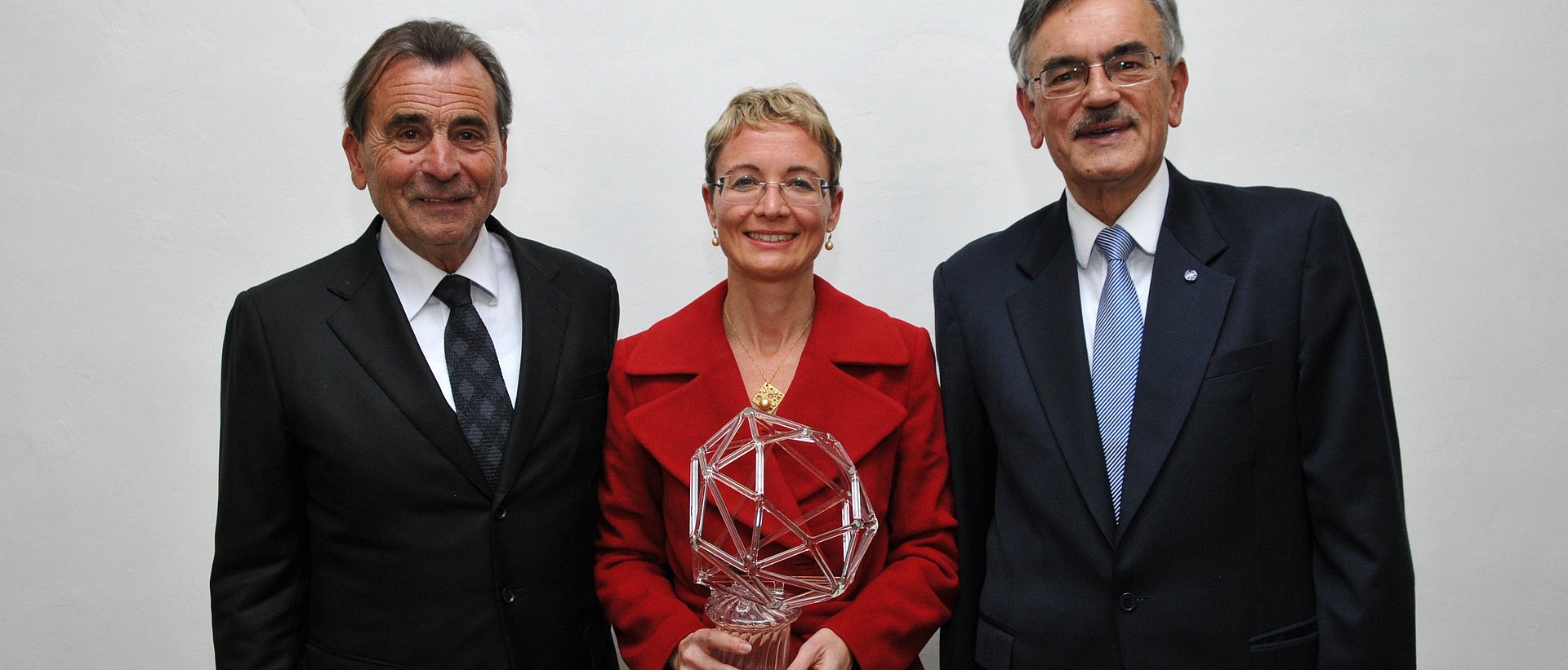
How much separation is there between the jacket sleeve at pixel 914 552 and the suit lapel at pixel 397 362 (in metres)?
0.84

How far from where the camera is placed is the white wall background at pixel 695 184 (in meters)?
3.30

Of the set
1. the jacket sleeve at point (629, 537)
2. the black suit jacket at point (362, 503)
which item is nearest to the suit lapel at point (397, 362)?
the black suit jacket at point (362, 503)

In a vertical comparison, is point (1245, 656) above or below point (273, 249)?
below

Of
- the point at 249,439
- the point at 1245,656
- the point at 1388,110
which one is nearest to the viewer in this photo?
the point at 1245,656

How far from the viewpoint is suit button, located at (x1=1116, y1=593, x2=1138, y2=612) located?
6.91 feet

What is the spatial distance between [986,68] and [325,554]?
230cm

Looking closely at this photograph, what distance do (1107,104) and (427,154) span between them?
4.56ft

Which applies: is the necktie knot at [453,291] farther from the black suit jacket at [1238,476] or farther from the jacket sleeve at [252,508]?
the black suit jacket at [1238,476]

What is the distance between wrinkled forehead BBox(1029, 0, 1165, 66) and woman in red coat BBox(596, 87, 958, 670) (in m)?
0.55

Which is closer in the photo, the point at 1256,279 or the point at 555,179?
the point at 1256,279

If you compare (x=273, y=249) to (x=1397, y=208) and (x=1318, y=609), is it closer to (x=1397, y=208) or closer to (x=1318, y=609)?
(x=1318, y=609)

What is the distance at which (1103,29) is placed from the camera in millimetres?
2195

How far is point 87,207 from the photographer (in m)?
3.41

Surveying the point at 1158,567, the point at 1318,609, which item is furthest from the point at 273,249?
the point at 1318,609
